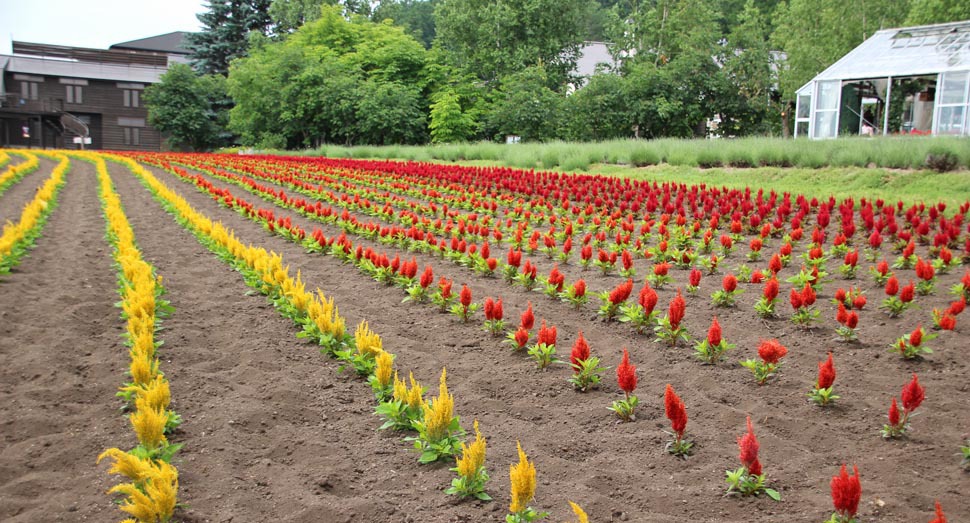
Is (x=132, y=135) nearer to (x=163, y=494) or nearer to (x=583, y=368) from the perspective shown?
(x=583, y=368)

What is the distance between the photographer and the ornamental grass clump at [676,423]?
10.4 feet

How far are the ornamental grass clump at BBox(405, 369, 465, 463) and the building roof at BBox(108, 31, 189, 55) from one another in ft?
216

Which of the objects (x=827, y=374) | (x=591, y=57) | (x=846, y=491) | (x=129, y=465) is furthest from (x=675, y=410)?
(x=591, y=57)

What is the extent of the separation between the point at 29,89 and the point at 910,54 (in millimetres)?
53657

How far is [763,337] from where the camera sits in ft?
16.8

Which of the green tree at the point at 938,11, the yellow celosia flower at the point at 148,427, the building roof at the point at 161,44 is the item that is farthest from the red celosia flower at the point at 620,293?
the building roof at the point at 161,44

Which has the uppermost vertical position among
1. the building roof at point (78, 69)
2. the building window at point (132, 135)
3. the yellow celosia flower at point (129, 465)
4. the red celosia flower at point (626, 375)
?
the building roof at point (78, 69)

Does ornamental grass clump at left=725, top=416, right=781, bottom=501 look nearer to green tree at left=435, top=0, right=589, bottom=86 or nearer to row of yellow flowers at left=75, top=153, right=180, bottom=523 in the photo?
row of yellow flowers at left=75, top=153, right=180, bottom=523

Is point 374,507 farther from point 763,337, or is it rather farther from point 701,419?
point 763,337

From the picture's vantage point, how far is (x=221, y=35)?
53.2 metres

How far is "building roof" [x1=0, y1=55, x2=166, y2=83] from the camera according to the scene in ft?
159

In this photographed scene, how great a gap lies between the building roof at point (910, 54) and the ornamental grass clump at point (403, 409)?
22.7m

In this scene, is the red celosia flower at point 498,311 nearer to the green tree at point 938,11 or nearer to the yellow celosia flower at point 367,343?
the yellow celosia flower at point 367,343

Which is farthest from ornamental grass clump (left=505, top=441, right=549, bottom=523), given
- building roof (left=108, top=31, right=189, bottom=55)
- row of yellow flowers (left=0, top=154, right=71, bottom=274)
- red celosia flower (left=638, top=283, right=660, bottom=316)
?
building roof (left=108, top=31, right=189, bottom=55)
